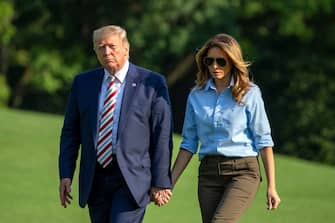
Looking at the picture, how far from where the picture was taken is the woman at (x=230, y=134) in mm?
6723

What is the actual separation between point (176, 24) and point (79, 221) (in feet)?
72.6

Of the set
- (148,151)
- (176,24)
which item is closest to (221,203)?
(148,151)

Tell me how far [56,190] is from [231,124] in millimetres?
8127

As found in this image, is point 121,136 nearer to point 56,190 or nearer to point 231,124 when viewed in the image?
point 231,124

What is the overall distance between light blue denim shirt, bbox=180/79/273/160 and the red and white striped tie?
→ 565mm

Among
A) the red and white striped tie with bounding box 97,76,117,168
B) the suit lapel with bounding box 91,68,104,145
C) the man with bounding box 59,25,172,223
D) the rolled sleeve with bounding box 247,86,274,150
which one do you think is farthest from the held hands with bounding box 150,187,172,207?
the rolled sleeve with bounding box 247,86,274,150

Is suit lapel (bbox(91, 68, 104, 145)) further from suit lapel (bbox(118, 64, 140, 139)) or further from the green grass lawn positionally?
the green grass lawn

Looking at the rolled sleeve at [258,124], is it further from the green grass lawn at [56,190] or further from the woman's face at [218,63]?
the green grass lawn at [56,190]

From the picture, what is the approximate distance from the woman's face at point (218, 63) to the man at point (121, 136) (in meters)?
0.33

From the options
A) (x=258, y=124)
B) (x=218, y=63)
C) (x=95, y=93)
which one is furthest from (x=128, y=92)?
(x=258, y=124)

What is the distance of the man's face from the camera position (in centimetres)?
652

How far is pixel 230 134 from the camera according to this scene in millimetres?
6730

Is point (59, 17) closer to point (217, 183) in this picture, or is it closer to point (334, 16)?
point (334, 16)

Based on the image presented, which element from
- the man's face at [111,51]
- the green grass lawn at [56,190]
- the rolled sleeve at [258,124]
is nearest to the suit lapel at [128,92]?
the man's face at [111,51]
